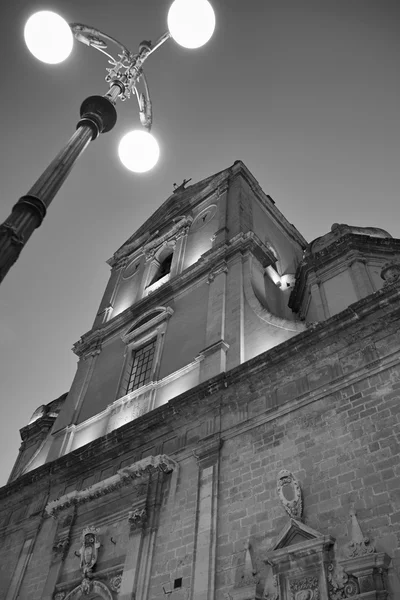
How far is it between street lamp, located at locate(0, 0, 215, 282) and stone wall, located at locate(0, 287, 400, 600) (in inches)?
200

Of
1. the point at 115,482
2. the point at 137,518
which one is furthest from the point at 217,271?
the point at 137,518

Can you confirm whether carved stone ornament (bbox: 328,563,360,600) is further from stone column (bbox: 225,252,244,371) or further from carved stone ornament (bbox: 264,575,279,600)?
stone column (bbox: 225,252,244,371)

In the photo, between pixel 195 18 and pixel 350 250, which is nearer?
pixel 195 18

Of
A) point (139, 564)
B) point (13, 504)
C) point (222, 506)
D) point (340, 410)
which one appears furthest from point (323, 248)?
point (13, 504)

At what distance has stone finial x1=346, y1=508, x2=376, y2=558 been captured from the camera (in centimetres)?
677

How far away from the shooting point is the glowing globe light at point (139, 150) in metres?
8.91

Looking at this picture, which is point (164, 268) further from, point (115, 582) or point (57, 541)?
point (115, 582)

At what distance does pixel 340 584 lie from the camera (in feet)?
22.1

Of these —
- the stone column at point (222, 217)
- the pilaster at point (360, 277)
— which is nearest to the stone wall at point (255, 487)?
the pilaster at point (360, 277)

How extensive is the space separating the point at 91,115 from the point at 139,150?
2446mm

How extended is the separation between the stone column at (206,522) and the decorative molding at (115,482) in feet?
2.73

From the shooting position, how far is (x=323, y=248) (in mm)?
13992

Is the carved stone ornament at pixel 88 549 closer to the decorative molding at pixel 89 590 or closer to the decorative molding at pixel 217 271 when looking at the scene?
the decorative molding at pixel 89 590

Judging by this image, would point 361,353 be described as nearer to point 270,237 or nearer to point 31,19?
point 31,19
